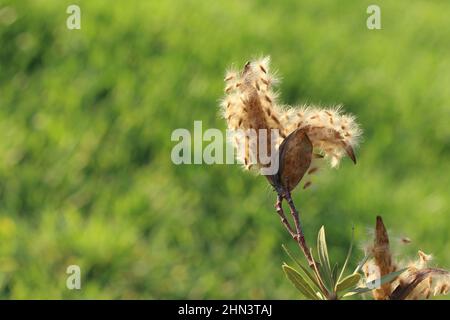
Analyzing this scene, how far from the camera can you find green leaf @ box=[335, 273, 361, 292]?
0.34m

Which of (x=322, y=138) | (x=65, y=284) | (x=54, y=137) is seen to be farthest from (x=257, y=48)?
(x=322, y=138)

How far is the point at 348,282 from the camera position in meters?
0.35

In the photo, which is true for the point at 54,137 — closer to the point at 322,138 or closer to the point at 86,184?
the point at 86,184

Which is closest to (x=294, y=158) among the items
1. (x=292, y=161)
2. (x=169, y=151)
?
(x=292, y=161)

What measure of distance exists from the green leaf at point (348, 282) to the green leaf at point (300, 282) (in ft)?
0.04

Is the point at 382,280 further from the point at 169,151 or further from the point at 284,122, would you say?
the point at 169,151

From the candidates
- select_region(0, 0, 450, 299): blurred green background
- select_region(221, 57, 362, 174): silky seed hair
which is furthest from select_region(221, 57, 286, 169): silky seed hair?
select_region(0, 0, 450, 299): blurred green background

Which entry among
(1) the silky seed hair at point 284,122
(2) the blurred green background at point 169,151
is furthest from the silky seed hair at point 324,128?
(2) the blurred green background at point 169,151

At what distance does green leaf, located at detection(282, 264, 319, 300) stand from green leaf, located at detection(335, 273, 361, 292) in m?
0.01

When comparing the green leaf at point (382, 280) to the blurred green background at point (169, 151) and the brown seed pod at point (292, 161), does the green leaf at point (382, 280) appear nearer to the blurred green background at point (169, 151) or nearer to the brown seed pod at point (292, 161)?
the brown seed pod at point (292, 161)

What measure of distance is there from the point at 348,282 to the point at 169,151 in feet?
7.33

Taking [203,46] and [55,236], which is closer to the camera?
[55,236]

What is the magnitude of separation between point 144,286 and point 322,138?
1.81 meters

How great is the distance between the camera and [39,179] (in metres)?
2.33
